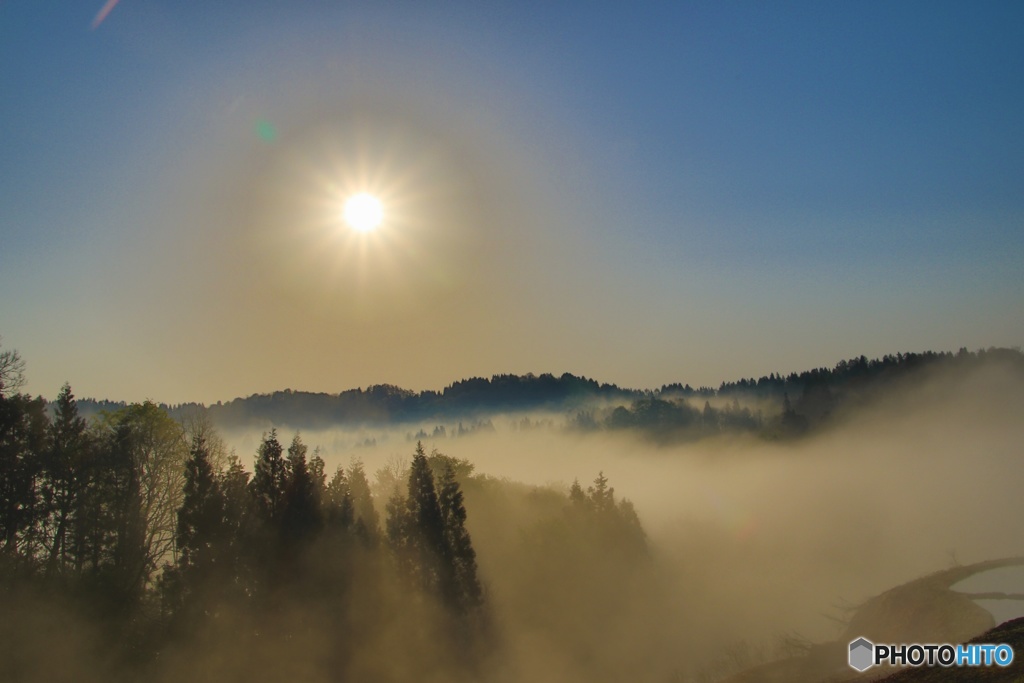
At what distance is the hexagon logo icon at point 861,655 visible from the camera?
44.0 m

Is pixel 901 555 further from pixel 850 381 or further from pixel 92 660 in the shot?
pixel 850 381

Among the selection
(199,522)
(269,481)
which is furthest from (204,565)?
(269,481)

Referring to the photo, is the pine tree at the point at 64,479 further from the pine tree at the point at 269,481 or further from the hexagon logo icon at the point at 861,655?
the hexagon logo icon at the point at 861,655

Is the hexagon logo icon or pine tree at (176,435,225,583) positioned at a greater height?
pine tree at (176,435,225,583)

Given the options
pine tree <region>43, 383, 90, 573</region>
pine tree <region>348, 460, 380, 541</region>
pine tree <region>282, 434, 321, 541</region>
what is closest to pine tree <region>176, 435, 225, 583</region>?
pine tree <region>282, 434, 321, 541</region>

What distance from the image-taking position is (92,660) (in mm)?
27312

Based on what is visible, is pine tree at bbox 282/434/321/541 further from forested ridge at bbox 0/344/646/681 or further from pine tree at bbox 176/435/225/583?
pine tree at bbox 176/435/225/583

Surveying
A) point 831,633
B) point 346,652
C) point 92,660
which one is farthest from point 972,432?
point 92,660

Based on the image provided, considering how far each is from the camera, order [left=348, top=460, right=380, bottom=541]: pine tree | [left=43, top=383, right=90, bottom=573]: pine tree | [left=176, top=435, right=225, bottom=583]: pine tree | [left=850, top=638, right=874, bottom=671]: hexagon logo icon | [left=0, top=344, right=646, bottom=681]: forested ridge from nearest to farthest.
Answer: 1. [left=0, top=344, right=646, bottom=681]: forested ridge
2. [left=43, top=383, right=90, bottom=573]: pine tree
3. [left=176, top=435, right=225, bottom=583]: pine tree
4. [left=348, top=460, right=380, bottom=541]: pine tree
5. [left=850, top=638, right=874, bottom=671]: hexagon logo icon

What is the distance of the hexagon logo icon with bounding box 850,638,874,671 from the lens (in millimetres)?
43981

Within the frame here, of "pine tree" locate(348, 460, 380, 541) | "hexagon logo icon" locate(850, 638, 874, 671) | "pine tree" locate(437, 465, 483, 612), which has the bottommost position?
"hexagon logo icon" locate(850, 638, 874, 671)

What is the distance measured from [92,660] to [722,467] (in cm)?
14640

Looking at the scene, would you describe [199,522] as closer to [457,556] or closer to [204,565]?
[204,565]

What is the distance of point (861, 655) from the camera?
48094 millimetres
